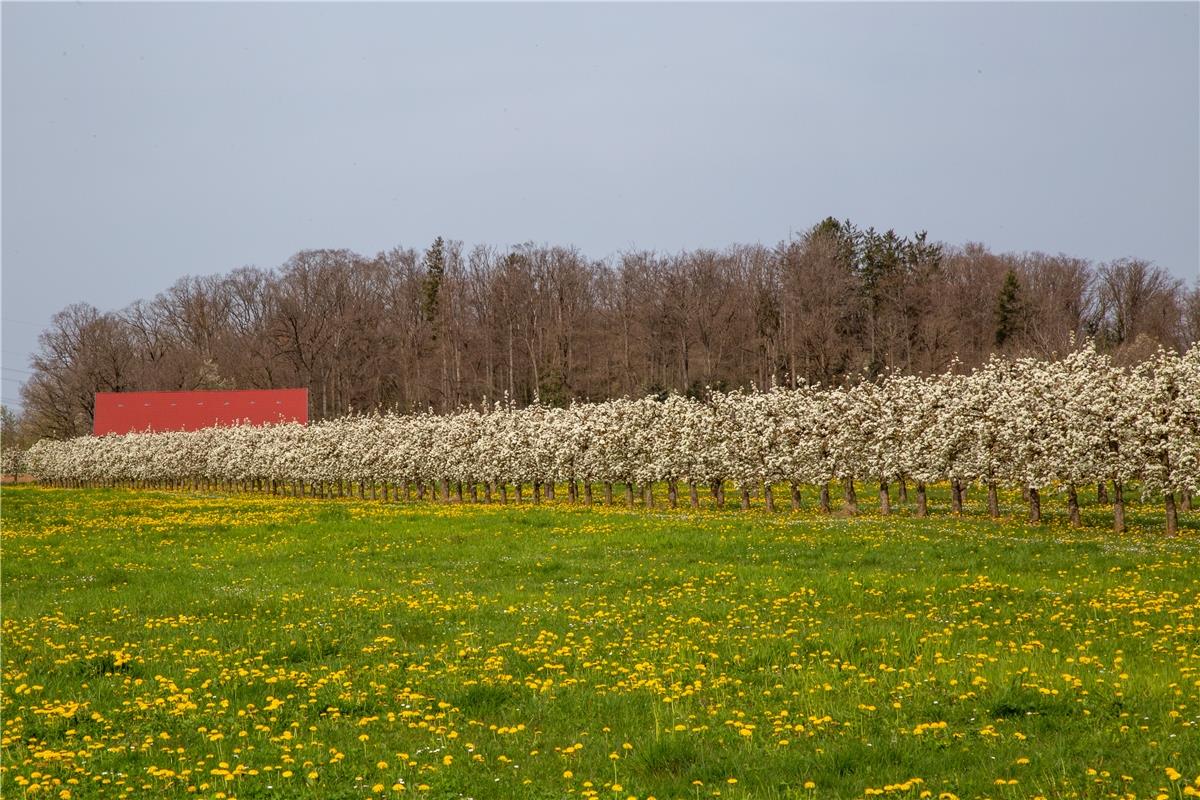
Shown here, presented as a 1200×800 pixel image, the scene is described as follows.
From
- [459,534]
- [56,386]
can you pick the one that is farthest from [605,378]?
[56,386]

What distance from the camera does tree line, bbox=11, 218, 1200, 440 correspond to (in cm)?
8762

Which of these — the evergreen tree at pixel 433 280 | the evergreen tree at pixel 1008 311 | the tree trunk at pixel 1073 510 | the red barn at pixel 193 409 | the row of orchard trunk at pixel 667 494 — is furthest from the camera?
the evergreen tree at pixel 433 280

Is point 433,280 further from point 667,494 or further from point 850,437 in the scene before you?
point 850,437

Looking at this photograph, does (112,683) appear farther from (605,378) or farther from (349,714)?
(605,378)

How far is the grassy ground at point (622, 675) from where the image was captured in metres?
8.73

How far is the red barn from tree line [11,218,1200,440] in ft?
29.3

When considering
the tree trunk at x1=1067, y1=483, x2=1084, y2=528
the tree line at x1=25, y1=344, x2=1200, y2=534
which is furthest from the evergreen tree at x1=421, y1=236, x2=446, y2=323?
the tree trunk at x1=1067, y1=483, x2=1084, y2=528

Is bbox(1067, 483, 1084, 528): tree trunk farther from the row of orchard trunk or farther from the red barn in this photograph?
the red barn

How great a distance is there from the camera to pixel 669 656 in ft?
42.3

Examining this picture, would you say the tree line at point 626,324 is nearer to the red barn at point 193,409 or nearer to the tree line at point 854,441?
the red barn at point 193,409

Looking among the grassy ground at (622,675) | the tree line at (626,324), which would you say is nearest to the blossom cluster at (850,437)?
the grassy ground at (622,675)

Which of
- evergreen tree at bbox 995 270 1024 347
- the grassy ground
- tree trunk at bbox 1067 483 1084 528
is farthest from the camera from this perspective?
evergreen tree at bbox 995 270 1024 347

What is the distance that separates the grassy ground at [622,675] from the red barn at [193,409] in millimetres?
73918

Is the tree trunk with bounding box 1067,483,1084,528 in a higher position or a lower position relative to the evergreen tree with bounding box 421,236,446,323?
lower
